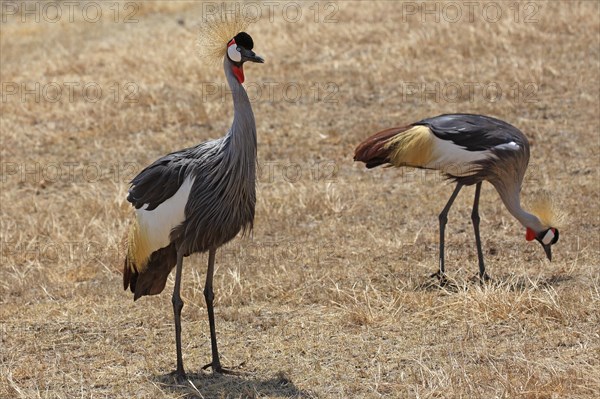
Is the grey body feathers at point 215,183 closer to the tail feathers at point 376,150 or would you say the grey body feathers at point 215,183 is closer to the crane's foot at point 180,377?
the crane's foot at point 180,377

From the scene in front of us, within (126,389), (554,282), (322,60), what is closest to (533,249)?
(554,282)

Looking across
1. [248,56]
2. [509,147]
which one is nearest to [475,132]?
[509,147]

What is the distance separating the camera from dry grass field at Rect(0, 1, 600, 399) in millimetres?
5621

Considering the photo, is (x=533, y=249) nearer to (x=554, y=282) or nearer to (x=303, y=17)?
(x=554, y=282)

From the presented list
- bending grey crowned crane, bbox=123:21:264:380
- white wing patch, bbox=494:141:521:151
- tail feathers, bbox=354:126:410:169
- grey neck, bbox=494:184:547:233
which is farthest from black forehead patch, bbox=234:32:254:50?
grey neck, bbox=494:184:547:233

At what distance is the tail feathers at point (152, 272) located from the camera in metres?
5.75

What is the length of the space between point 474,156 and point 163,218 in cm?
259

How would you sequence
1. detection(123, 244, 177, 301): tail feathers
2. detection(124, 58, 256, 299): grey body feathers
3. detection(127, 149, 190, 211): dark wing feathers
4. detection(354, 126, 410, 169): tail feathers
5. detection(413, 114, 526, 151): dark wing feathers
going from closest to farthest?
detection(124, 58, 256, 299): grey body feathers < detection(127, 149, 190, 211): dark wing feathers < detection(123, 244, 177, 301): tail feathers < detection(413, 114, 526, 151): dark wing feathers < detection(354, 126, 410, 169): tail feathers

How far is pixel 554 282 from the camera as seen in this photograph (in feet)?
22.2

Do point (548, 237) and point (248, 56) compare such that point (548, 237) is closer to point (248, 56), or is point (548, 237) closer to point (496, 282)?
point (496, 282)

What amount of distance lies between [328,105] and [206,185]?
698cm

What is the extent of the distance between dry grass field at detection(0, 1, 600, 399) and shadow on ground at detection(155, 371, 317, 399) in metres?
0.01

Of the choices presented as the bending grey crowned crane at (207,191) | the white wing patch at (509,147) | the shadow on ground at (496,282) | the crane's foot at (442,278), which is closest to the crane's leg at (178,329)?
the bending grey crowned crane at (207,191)

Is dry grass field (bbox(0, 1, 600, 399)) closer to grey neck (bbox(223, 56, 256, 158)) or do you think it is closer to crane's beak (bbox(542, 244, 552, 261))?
crane's beak (bbox(542, 244, 552, 261))
